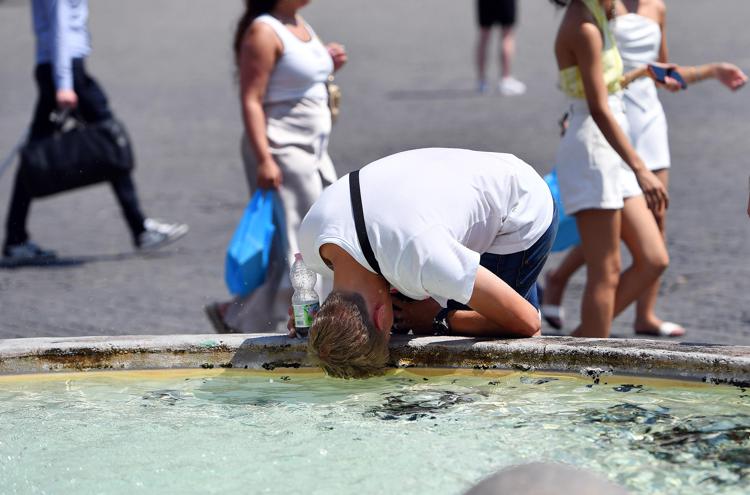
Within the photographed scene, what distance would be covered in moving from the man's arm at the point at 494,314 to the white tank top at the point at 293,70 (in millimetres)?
Result: 1758

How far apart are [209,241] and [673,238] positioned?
2.80 metres

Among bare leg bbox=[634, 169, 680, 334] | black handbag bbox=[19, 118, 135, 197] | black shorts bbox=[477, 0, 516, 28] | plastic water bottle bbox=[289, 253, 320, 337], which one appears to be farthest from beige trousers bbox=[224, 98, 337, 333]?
black shorts bbox=[477, 0, 516, 28]

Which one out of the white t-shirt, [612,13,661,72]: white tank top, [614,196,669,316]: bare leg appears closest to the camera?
the white t-shirt

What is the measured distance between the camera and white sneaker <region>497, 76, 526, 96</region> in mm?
13445

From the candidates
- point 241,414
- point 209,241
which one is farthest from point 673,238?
point 241,414

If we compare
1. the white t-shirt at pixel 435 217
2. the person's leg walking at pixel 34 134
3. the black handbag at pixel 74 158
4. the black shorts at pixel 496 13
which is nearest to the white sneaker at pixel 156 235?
the black handbag at pixel 74 158

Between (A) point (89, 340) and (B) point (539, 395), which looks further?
(A) point (89, 340)

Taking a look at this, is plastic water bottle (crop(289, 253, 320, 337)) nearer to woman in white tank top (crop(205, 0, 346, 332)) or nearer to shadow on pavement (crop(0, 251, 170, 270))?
woman in white tank top (crop(205, 0, 346, 332))

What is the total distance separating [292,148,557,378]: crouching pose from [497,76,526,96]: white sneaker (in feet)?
30.2

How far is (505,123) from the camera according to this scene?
1177 centimetres

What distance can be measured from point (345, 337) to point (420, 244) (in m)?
0.34

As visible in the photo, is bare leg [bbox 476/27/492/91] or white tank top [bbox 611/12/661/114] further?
bare leg [bbox 476/27/492/91]

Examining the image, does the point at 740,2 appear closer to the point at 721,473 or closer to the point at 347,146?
the point at 347,146

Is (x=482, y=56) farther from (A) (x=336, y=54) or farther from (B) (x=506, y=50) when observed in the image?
(A) (x=336, y=54)
